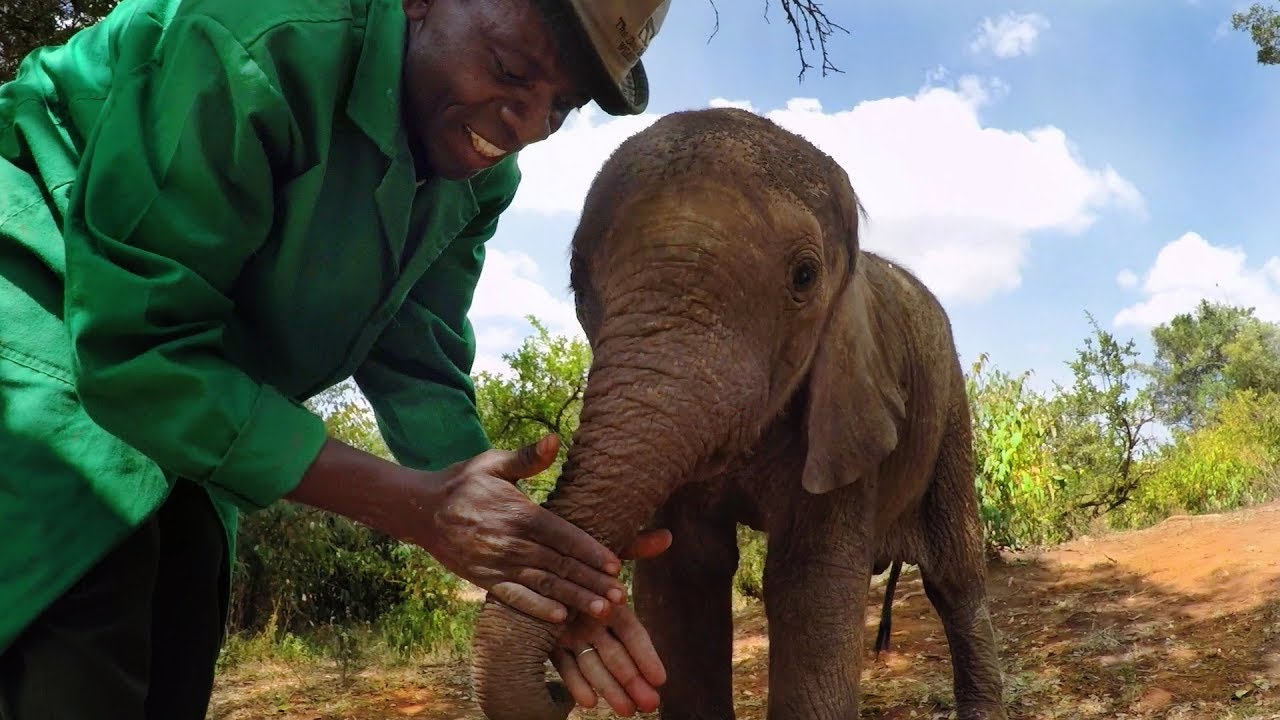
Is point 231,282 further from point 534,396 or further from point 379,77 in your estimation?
point 534,396

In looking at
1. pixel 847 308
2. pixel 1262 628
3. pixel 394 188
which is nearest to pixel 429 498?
pixel 394 188

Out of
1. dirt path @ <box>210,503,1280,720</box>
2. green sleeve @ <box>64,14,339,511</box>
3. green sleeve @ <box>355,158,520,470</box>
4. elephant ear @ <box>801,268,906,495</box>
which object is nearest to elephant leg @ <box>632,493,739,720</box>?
elephant ear @ <box>801,268,906,495</box>

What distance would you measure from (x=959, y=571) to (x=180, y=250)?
4493 mm

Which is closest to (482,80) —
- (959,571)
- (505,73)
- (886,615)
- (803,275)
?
(505,73)

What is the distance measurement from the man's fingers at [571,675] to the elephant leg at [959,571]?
347 cm

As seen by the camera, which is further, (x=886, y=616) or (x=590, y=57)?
(x=886, y=616)

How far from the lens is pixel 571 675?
7.82 feet

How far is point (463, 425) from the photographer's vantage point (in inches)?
127

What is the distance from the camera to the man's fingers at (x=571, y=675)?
2359 millimetres

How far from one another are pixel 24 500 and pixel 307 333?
67 cm

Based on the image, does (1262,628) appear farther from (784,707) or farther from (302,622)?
(302,622)

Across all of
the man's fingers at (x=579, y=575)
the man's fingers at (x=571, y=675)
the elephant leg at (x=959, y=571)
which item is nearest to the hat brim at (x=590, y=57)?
the man's fingers at (x=579, y=575)

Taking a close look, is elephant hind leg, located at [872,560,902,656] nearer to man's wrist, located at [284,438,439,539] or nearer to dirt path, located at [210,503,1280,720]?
dirt path, located at [210,503,1280,720]

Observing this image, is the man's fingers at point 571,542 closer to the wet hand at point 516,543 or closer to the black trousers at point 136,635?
the wet hand at point 516,543
